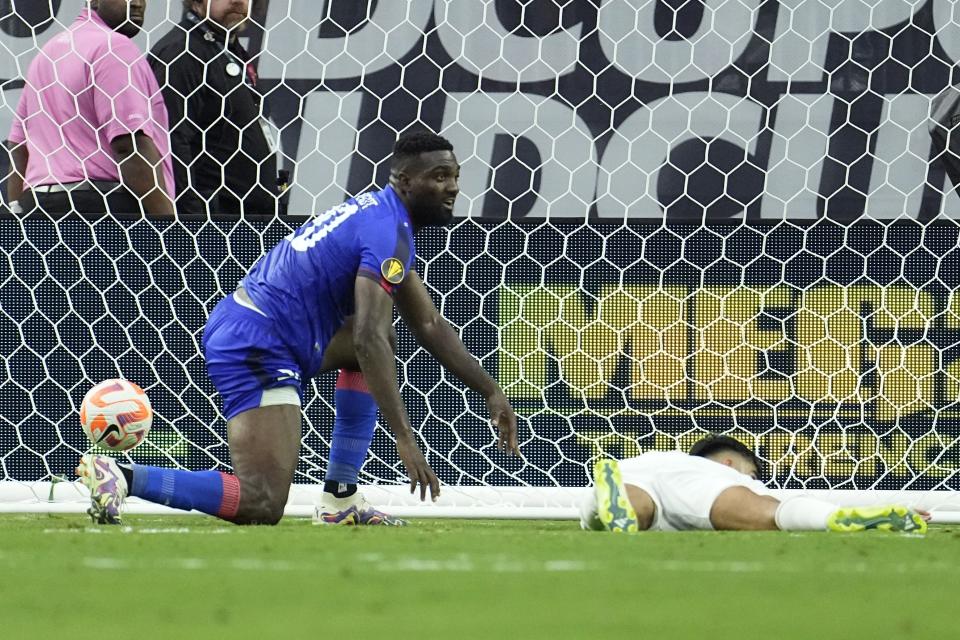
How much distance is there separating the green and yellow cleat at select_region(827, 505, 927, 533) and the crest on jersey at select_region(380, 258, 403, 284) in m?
1.36

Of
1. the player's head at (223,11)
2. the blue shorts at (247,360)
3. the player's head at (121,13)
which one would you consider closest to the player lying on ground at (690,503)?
the blue shorts at (247,360)

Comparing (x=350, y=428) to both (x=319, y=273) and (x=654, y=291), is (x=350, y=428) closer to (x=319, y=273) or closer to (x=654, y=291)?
(x=319, y=273)

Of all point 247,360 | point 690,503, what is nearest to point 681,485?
point 690,503

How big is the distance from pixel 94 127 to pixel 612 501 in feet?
9.09

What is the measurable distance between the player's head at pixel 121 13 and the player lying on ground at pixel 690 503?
2692mm

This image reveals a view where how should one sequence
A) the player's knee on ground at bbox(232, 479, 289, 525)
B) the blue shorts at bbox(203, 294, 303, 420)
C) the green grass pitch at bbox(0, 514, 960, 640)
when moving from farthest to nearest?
the blue shorts at bbox(203, 294, 303, 420), the player's knee on ground at bbox(232, 479, 289, 525), the green grass pitch at bbox(0, 514, 960, 640)

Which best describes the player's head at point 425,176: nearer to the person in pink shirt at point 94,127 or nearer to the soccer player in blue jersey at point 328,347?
the soccer player in blue jersey at point 328,347

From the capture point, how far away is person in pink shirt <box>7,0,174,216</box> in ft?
19.6

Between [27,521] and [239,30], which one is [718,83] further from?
[27,521]

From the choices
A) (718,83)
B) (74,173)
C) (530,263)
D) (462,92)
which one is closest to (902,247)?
(718,83)

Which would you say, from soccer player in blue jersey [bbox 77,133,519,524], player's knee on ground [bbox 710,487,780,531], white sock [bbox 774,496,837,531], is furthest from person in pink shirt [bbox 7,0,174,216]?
white sock [bbox 774,496,837,531]

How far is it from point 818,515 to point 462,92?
2672 millimetres

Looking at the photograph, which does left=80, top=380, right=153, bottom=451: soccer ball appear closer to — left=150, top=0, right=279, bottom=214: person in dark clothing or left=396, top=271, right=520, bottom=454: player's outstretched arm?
left=396, top=271, right=520, bottom=454: player's outstretched arm

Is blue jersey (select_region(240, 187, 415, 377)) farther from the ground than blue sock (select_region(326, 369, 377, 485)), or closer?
farther from the ground
